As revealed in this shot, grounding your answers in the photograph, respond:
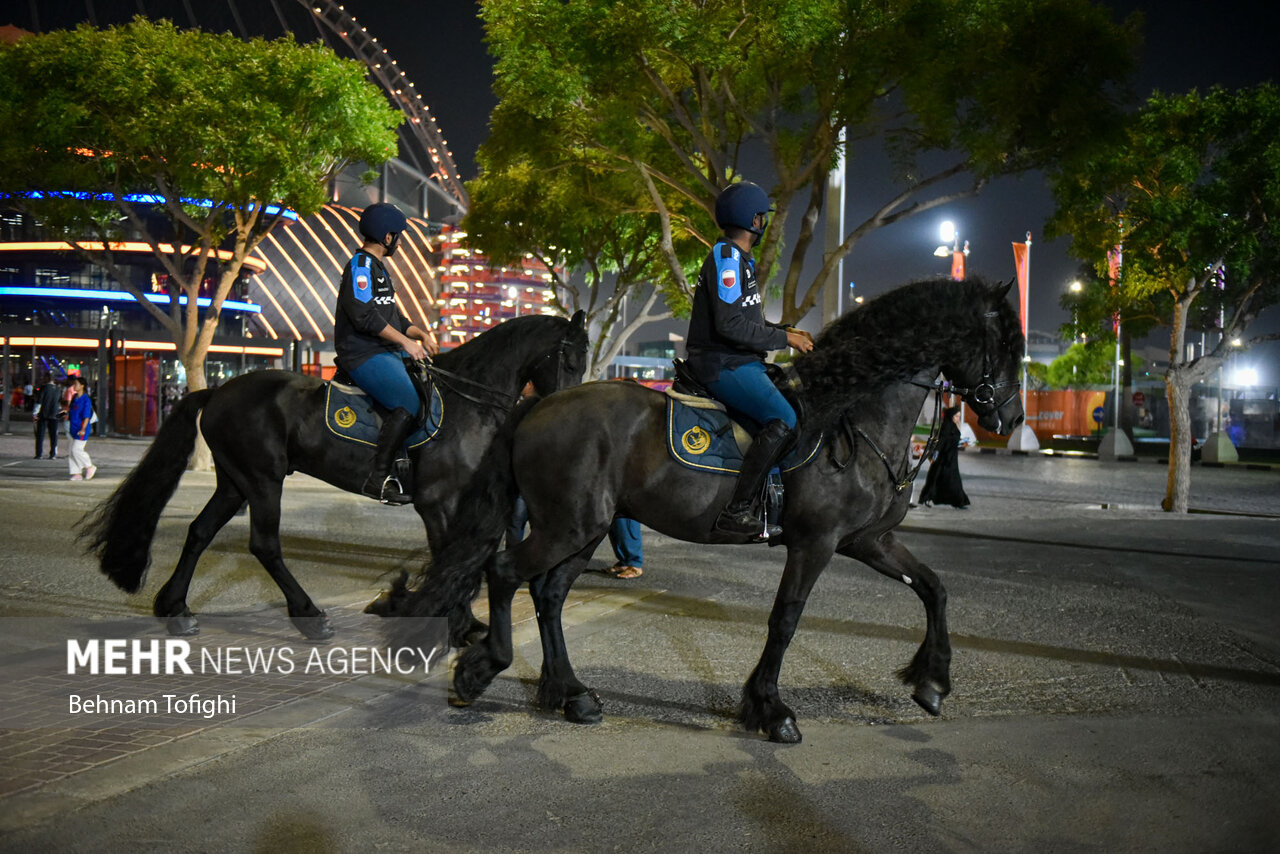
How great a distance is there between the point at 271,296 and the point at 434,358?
3812 inches

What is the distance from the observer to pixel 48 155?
68.1 feet

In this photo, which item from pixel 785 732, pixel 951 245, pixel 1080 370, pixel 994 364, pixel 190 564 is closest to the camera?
pixel 785 732

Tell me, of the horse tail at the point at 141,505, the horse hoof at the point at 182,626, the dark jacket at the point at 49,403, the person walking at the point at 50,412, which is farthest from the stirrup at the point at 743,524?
the dark jacket at the point at 49,403

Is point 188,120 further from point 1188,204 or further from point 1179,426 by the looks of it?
point 1179,426

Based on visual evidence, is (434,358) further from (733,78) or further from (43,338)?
(43,338)

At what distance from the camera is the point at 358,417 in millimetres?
6770

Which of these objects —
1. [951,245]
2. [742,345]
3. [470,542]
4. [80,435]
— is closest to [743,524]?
[742,345]

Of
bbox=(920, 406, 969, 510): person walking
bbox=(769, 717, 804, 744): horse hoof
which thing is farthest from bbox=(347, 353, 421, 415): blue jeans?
bbox=(920, 406, 969, 510): person walking

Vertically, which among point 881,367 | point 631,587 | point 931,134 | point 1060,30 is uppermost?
point 1060,30

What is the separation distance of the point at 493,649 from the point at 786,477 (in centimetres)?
174

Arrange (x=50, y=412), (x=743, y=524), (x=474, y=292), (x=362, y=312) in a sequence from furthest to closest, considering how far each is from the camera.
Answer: (x=474, y=292) < (x=50, y=412) < (x=362, y=312) < (x=743, y=524)

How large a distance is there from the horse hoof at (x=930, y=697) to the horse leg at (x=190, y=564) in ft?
14.9

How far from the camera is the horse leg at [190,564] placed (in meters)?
6.55

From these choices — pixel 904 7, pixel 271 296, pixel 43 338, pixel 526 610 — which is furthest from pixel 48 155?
pixel 271 296
